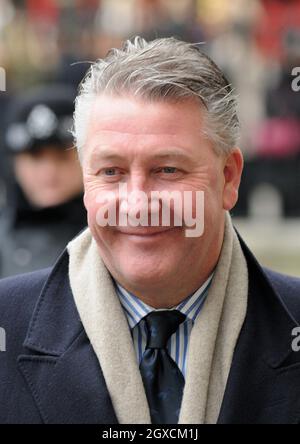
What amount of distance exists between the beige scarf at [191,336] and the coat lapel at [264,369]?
0.03 m

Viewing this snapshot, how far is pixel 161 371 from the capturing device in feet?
9.82

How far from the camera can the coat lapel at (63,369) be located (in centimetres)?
294

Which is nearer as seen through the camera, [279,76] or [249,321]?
[249,321]

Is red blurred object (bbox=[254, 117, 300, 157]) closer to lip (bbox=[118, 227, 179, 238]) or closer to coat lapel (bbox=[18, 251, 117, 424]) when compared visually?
coat lapel (bbox=[18, 251, 117, 424])

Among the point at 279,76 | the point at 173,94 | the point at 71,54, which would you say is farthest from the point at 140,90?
the point at 71,54

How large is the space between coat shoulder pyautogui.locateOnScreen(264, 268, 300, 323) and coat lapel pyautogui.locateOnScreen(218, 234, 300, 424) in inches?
2.8

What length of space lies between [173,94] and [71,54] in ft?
33.2

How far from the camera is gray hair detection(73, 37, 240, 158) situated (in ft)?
9.48

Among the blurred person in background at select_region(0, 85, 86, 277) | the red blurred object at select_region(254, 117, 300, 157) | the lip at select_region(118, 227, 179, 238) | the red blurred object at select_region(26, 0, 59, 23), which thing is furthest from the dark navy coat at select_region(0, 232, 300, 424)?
the red blurred object at select_region(26, 0, 59, 23)

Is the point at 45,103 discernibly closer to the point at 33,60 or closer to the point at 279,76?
the point at 279,76

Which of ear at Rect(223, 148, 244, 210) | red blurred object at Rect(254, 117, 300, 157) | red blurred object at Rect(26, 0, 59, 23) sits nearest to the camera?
ear at Rect(223, 148, 244, 210)

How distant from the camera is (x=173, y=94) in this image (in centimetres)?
288

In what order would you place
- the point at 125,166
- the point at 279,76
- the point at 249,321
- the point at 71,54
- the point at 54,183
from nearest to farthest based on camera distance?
1. the point at 125,166
2. the point at 249,321
3. the point at 54,183
4. the point at 279,76
5. the point at 71,54

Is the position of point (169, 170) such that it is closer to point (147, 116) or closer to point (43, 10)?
point (147, 116)
